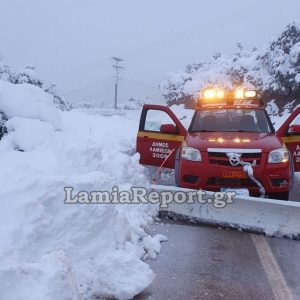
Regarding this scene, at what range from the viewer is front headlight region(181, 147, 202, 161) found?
6823 mm

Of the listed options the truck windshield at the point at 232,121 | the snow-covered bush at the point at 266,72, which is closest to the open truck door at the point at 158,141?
the truck windshield at the point at 232,121

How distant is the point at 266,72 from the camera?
35688 mm

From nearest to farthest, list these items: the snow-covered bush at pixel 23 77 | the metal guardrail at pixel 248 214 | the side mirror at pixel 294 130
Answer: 1. the metal guardrail at pixel 248 214
2. the side mirror at pixel 294 130
3. the snow-covered bush at pixel 23 77

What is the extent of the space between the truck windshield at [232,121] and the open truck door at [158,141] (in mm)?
386

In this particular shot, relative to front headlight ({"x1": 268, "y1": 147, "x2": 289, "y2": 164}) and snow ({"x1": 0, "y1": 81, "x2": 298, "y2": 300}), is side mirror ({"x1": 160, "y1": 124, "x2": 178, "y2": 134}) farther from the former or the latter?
front headlight ({"x1": 268, "y1": 147, "x2": 289, "y2": 164})

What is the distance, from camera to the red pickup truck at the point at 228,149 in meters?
6.62

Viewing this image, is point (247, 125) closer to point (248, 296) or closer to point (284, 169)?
point (284, 169)

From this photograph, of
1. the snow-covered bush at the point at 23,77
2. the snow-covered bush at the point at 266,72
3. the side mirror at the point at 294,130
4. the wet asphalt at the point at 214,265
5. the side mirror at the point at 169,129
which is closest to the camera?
the wet asphalt at the point at 214,265

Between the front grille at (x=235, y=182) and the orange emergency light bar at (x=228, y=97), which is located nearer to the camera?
the front grille at (x=235, y=182)

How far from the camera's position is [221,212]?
19.7 ft

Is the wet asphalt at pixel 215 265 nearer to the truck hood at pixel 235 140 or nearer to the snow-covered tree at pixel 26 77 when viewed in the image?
the truck hood at pixel 235 140

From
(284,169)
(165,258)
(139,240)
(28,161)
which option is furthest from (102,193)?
(284,169)

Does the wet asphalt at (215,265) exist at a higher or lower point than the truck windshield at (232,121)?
lower

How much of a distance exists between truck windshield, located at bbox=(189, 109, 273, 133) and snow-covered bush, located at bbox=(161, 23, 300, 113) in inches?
995
